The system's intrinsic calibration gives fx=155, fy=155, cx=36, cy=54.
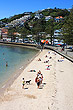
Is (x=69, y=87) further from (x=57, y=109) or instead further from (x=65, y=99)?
(x=57, y=109)

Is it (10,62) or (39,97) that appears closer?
(39,97)

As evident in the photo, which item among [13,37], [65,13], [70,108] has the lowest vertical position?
[70,108]

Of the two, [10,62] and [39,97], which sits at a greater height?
[10,62]

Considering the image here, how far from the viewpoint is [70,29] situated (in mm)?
47781

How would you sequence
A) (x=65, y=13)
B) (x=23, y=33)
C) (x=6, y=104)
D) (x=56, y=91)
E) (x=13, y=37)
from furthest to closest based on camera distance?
(x=65, y=13), (x=13, y=37), (x=23, y=33), (x=56, y=91), (x=6, y=104)

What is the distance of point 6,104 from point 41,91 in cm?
367

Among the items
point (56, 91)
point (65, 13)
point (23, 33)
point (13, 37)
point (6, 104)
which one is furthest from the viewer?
point (65, 13)

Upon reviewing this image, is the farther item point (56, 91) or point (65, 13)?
point (65, 13)

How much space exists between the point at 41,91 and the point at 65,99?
2580 mm

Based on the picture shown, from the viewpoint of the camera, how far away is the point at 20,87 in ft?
50.4

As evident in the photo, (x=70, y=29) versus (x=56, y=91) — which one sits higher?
(x=70, y=29)

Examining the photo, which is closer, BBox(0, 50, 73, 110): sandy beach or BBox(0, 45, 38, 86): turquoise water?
BBox(0, 50, 73, 110): sandy beach

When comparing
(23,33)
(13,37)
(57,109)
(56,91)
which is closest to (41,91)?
(56,91)

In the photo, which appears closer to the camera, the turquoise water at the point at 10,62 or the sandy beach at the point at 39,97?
the sandy beach at the point at 39,97
